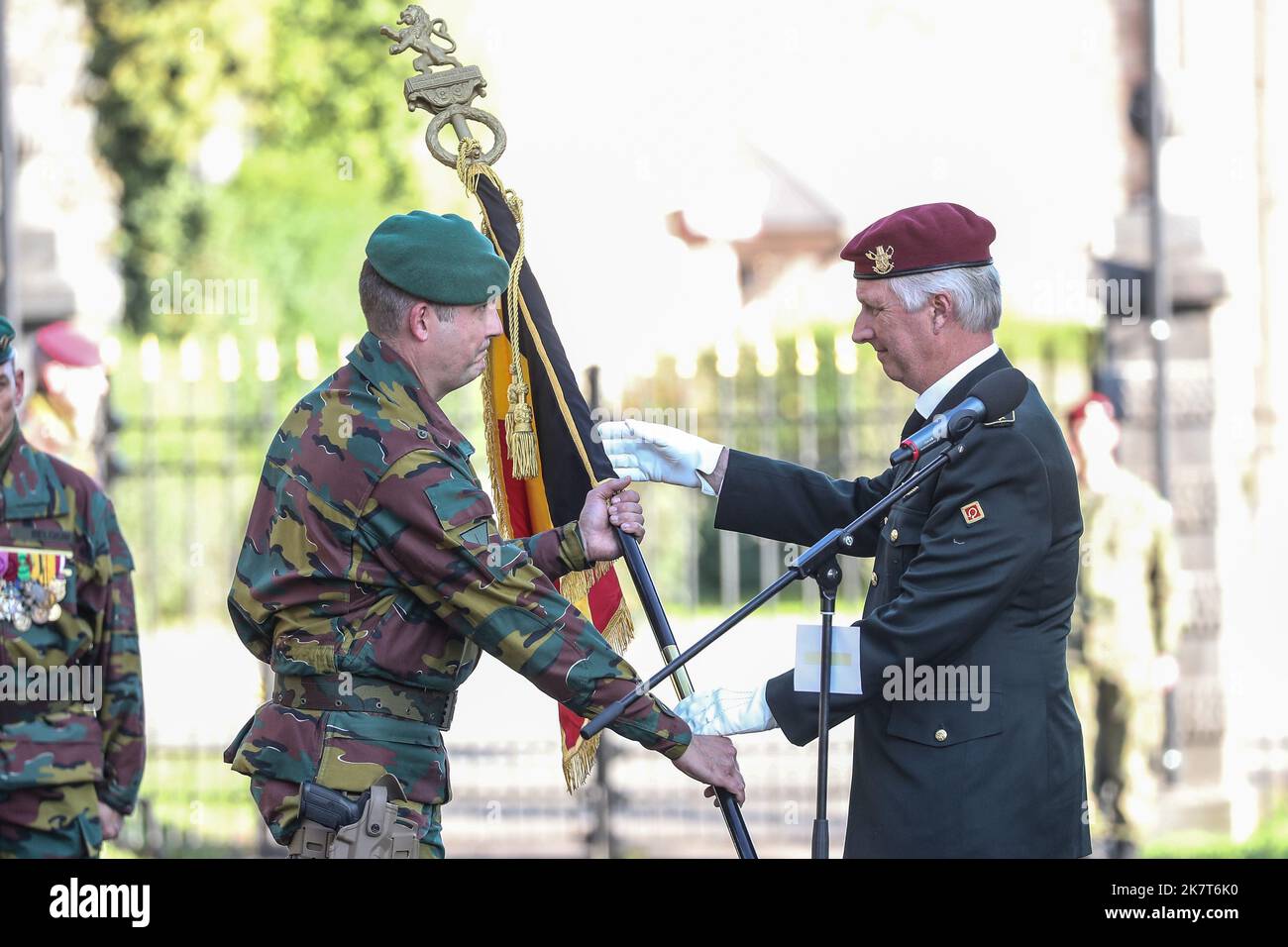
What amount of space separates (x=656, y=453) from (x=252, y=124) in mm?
19995

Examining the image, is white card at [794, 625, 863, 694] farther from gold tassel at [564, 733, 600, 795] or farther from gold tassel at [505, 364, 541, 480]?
gold tassel at [505, 364, 541, 480]

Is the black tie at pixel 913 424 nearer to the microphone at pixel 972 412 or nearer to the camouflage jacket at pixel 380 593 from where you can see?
the microphone at pixel 972 412

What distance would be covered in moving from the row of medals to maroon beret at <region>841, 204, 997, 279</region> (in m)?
2.38

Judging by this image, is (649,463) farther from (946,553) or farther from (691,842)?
(691,842)

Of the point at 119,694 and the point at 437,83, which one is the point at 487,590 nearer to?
the point at 437,83

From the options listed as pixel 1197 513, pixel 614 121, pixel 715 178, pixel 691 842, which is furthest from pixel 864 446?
pixel 715 178

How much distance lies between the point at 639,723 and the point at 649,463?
2.99ft

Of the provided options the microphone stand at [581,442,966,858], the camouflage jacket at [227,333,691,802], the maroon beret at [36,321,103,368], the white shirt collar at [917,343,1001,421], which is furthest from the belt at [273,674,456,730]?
the maroon beret at [36,321,103,368]

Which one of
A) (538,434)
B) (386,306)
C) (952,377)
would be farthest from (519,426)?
(952,377)

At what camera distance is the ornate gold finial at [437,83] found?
4074 mm

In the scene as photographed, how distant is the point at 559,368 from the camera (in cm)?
435

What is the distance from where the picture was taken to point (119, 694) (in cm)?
483

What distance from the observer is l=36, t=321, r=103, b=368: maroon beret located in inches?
285

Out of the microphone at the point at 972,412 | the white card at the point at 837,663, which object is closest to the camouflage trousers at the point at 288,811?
the white card at the point at 837,663
